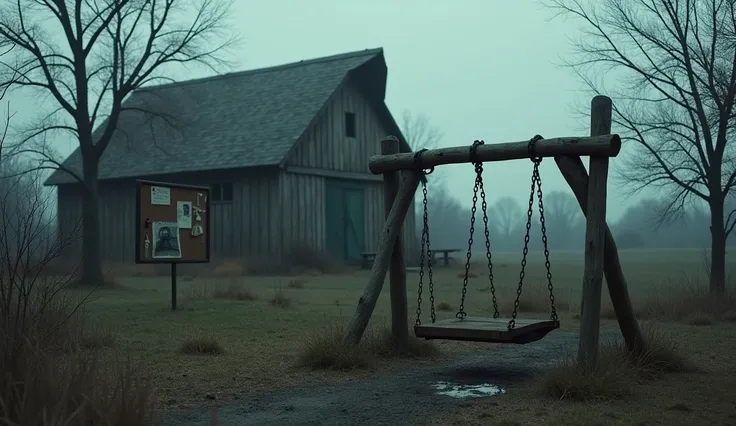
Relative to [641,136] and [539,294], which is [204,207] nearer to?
[539,294]

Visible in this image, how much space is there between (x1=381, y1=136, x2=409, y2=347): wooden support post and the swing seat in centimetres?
64

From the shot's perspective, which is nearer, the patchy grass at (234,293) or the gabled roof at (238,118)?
the patchy grass at (234,293)

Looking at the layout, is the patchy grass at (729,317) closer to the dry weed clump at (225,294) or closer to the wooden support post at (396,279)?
the wooden support post at (396,279)

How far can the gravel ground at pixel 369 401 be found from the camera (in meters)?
5.48

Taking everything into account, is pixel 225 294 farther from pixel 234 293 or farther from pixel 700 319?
pixel 700 319

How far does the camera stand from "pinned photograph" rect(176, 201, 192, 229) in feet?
43.1

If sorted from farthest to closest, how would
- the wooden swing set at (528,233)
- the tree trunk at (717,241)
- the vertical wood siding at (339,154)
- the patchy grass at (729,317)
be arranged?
the vertical wood siding at (339,154) → the tree trunk at (717,241) → the patchy grass at (729,317) → the wooden swing set at (528,233)

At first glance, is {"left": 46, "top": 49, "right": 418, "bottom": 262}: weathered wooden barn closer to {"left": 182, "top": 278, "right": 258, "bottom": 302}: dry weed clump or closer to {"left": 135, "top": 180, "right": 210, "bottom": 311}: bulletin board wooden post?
{"left": 182, "top": 278, "right": 258, "bottom": 302}: dry weed clump

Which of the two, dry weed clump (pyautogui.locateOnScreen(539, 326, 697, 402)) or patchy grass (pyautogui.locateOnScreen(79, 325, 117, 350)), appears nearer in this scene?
dry weed clump (pyautogui.locateOnScreen(539, 326, 697, 402))

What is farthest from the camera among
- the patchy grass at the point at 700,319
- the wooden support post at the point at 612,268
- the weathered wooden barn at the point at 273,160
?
the weathered wooden barn at the point at 273,160

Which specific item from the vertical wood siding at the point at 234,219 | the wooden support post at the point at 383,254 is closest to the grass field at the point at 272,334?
the wooden support post at the point at 383,254

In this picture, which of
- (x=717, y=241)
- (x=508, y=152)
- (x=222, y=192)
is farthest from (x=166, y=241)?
(x=222, y=192)

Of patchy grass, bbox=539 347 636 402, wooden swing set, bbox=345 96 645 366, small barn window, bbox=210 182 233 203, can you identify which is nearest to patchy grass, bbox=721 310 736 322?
wooden swing set, bbox=345 96 645 366

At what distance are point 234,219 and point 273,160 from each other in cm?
305
